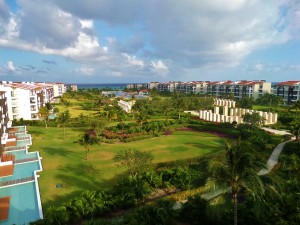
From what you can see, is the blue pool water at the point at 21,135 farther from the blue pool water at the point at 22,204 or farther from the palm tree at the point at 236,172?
the palm tree at the point at 236,172

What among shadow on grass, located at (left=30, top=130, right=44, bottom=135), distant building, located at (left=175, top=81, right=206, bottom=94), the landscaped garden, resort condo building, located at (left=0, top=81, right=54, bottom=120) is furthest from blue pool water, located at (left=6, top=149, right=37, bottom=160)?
distant building, located at (left=175, top=81, right=206, bottom=94)

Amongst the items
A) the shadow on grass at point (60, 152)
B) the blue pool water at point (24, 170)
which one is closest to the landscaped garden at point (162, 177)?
the shadow on grass at point (60, 152)

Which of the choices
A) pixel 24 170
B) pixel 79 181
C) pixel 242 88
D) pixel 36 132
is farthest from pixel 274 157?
pixel 242 88

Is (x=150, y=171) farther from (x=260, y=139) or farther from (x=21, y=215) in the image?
(x=260, y=139)

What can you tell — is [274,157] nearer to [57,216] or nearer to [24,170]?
[57,216]

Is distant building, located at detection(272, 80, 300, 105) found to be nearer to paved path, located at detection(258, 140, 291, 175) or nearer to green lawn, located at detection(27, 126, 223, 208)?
green lawn, located at detection(27, 126, 223, 208)
